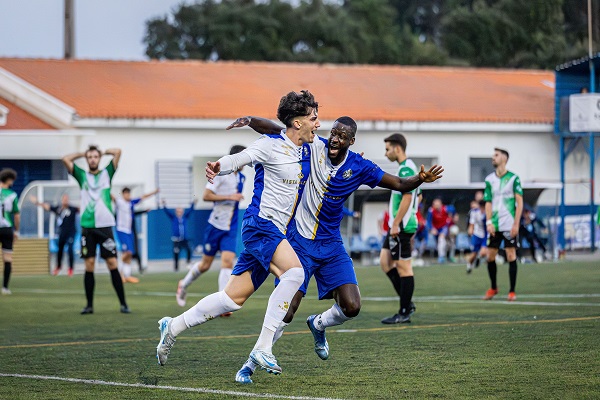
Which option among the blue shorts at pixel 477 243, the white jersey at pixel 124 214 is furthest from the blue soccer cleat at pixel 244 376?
the white jersey at pixel 124 214

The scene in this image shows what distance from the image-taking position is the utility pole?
43250mm

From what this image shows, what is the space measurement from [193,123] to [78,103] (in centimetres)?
362

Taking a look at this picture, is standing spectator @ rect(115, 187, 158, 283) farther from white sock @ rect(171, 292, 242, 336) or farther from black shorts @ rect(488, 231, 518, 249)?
white sock @ rect(171, 292, 242, 336)

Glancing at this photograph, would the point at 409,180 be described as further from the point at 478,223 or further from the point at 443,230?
the point at 443,230

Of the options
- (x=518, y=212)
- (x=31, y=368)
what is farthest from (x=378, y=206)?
(x=31, y=368)

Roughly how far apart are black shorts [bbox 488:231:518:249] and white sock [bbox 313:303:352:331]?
268 inches

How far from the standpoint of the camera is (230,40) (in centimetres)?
5878

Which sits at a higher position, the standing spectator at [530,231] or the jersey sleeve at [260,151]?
the jersey sleeve at [260,151]

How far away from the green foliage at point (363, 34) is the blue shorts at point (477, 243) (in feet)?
106

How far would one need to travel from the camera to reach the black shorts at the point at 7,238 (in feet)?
66.4

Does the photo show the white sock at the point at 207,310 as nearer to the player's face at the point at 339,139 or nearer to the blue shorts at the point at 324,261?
the blue shorts at the point at 324,261

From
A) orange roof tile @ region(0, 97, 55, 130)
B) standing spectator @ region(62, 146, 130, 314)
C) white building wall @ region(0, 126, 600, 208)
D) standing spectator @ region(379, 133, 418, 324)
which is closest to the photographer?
standing spectator @ region(379, 133, 418, 324)

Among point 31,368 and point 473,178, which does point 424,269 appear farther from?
point 31,368

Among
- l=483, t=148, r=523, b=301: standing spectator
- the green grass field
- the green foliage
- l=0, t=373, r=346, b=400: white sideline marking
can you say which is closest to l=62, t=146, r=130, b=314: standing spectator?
the green grass field
